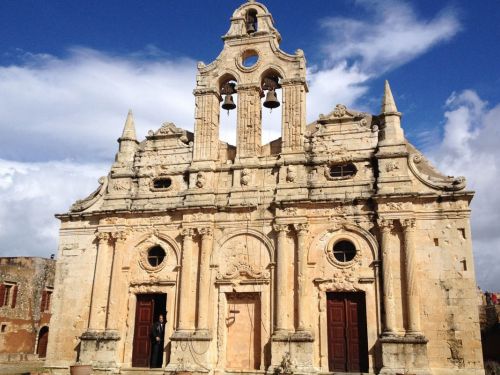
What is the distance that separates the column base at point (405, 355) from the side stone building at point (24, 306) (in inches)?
913

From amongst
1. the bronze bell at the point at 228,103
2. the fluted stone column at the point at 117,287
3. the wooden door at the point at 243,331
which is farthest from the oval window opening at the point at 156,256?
the bronze bell at the point at 228,103

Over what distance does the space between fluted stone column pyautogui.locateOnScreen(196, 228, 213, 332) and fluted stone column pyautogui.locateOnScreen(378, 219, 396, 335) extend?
5579 millimetres

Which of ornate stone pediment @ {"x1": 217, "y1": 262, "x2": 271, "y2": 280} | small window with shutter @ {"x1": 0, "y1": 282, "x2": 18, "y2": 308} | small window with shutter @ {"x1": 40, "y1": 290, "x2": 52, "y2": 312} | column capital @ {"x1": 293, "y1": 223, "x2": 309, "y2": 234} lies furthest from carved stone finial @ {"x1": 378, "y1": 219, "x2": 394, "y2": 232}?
small window with shutter @ {"x1": 40, "y1": 290, "x2": 52, "y2": 312}

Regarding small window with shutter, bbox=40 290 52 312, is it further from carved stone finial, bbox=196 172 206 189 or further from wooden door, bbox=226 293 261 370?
wooden door, bbox=226 293 261 370

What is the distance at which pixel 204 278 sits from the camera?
17297mm

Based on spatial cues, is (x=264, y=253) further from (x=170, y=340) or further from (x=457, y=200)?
(x=457, y=200)

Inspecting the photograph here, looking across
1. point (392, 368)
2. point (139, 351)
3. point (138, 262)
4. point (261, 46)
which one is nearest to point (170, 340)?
point (139, 351)

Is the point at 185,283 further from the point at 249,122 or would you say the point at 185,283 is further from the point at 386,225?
the point at 386,225

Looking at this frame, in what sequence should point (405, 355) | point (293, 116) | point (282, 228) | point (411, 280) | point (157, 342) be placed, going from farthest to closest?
point (293, 116) < point (157, 342) < point (282, 228) < point (411, 280) < point (405, 355)

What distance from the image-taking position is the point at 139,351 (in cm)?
1767

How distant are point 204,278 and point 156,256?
2.22m

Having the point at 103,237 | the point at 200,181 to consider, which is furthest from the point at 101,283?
the point at 200,181

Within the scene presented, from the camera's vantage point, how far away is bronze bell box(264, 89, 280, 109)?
19.4 metres

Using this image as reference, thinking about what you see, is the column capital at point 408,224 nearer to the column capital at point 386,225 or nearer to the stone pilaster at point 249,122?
the column capital at point 386,225
